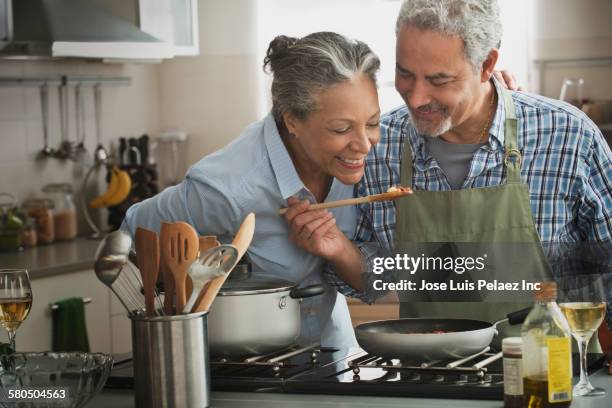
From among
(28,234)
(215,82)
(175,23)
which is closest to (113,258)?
(28,234)

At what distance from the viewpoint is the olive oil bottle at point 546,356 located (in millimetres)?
1496

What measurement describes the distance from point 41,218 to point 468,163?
2011mm

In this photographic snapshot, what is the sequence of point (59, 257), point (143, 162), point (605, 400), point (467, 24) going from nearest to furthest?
point (605, 400)
point (467, 24)
point (59, 257)
point (143, 162)

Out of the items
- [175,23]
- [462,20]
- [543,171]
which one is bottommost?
[543,171]

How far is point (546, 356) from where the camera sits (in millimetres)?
1497

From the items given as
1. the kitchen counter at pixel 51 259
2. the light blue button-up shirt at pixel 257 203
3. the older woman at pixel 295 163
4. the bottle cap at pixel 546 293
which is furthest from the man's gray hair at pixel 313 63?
the kitchen counter at pixel 51 259

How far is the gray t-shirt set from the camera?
2348mm

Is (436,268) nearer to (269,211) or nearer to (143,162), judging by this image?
(269,211)

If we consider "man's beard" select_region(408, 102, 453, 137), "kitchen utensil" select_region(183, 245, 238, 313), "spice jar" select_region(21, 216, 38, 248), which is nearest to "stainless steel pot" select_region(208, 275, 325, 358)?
"kitchen utensil" select_region(183, 245, 238, 313)

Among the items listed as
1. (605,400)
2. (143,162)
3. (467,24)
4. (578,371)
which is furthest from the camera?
(143,162)

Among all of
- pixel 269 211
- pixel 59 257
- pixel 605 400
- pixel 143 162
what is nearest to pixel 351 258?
pixel 269 211

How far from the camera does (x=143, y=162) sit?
14.3 feet

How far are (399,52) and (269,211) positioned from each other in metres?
0.44

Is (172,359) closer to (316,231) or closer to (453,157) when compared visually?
(316,231)
